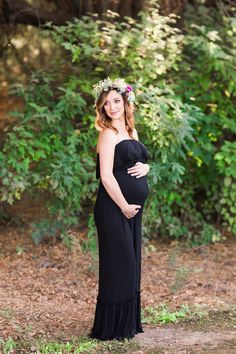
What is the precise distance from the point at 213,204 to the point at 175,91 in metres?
1.59

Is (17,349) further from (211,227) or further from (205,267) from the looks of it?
(211,227)

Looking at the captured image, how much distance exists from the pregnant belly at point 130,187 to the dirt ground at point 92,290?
1.11 meters

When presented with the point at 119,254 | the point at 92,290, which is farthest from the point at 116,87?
the point at 92,290

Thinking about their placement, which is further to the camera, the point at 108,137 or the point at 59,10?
the point at 59,10

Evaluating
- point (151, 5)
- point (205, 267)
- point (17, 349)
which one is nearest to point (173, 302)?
point (205, 267)

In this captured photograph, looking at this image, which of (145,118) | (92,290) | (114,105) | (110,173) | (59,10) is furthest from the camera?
(59,10)

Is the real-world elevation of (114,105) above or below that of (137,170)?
above

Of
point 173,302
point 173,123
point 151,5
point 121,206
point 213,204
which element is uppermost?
point 151,5

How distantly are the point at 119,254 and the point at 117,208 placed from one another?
0.35 m

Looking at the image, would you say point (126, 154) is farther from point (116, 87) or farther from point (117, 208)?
point (116, 87)

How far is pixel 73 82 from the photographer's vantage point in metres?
7.77

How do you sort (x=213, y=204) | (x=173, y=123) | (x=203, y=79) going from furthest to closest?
(x=213, y=204)
(x=203, y=79)
(x=173, y=123)

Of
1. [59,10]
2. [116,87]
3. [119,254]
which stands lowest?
[119,254]

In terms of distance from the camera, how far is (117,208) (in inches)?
205
